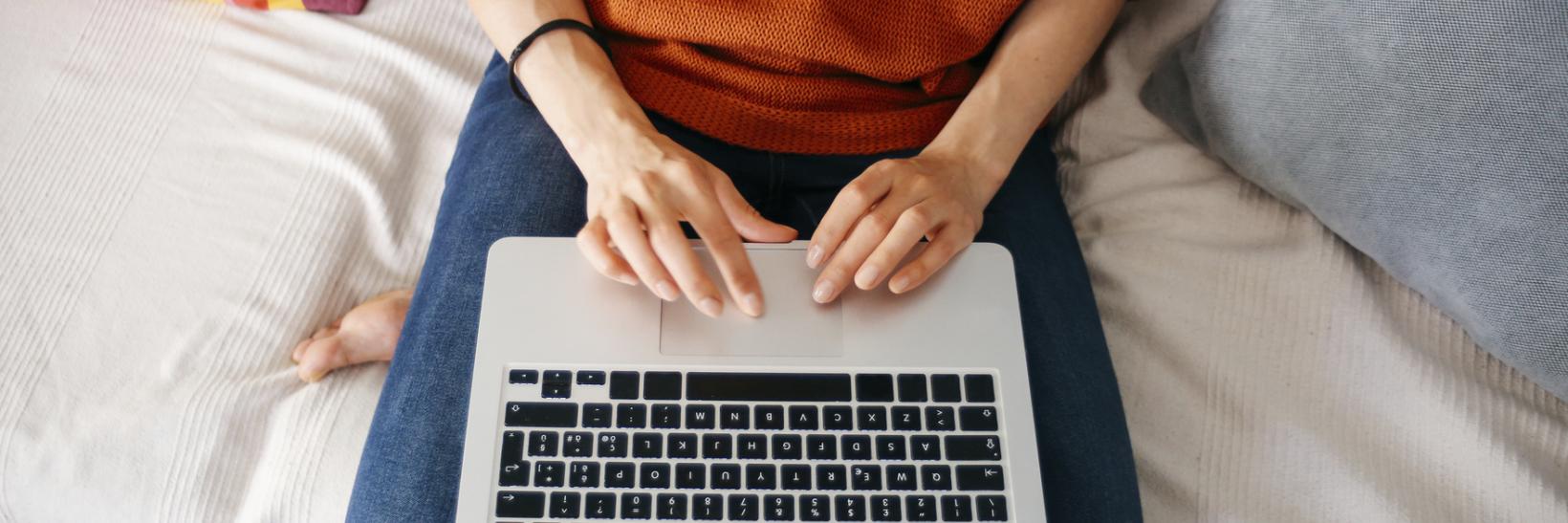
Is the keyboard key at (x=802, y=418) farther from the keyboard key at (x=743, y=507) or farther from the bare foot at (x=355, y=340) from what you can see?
the bare foot at (x=355, y=340)

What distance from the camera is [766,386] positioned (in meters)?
0.66

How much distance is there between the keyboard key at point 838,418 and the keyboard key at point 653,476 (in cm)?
11

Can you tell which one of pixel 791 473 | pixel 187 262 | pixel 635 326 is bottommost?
pixel 791 473

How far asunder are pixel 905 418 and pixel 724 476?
5.3 inches

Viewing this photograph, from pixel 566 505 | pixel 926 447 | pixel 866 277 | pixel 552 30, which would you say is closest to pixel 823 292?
pixel 866 277

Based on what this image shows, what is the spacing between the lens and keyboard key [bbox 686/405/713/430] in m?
0.65

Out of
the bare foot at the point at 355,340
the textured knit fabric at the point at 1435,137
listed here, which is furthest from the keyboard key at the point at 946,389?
the bare foot at the point at 355,340

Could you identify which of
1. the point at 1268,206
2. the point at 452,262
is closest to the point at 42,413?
the point at 452,262

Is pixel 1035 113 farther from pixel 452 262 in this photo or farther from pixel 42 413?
pixel 42 413

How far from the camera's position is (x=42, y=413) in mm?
855

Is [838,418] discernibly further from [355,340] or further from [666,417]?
[355,340]

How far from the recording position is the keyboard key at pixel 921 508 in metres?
0.63

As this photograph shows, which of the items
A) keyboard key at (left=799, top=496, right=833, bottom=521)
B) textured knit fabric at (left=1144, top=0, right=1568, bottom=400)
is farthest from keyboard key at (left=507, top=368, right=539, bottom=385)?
textured knit fabric at (left=1144, top=0, right=1568, bottom=400)

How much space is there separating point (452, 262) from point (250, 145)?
409mm
